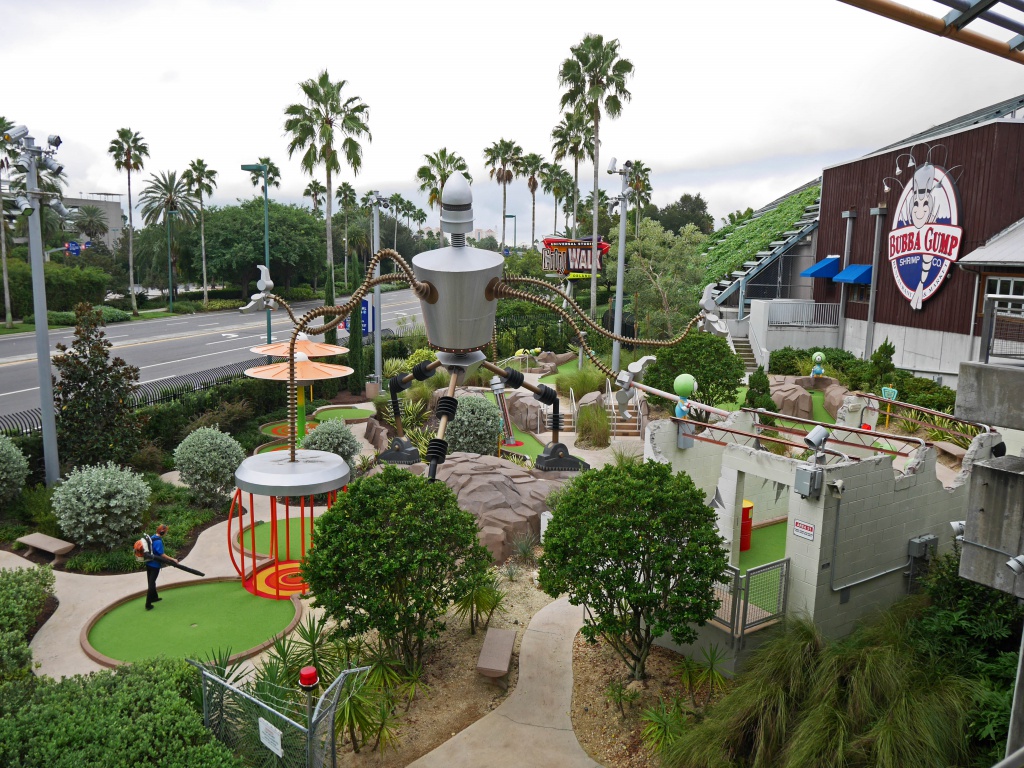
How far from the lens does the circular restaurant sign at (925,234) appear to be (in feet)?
82.1

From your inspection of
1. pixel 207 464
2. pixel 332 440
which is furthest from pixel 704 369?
pixel 207 464

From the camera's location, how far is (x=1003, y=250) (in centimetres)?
2252

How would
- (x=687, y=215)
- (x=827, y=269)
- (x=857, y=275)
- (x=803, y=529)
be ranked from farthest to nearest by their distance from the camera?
1. (x=687, y=215)
2. (x=827, y=269)
3. (x=857, y=275)
4. (x=803, y=529)

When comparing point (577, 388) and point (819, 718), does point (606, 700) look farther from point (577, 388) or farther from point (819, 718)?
point (577, 388)

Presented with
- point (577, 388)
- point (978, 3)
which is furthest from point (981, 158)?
point (978, 3)

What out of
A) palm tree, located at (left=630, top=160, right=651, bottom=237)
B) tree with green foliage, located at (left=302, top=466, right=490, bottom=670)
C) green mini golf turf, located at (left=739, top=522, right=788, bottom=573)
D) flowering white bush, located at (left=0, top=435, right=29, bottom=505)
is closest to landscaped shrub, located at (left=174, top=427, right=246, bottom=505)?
flowering white bush, located at (left=0, top=435, right=29, bottom=505)

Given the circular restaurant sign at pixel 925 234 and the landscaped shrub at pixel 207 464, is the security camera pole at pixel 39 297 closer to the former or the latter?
the landscaped shrub at pixel 207 464

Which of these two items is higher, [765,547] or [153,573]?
[153,573]

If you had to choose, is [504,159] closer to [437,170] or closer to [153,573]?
[437,170]

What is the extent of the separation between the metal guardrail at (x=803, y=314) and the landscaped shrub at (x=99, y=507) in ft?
84.0

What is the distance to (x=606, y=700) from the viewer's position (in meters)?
9.52

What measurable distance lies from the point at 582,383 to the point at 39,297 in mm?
16270

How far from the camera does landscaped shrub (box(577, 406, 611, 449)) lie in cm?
2161

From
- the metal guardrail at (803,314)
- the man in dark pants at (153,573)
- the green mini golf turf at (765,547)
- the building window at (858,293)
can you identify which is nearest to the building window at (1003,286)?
the building window at (858,293)
